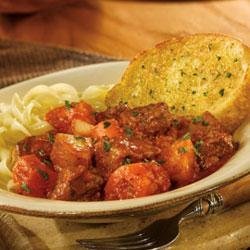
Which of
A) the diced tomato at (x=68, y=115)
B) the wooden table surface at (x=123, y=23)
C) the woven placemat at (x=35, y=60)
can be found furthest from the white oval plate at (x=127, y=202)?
the woven placemat at (x=35, y=60)

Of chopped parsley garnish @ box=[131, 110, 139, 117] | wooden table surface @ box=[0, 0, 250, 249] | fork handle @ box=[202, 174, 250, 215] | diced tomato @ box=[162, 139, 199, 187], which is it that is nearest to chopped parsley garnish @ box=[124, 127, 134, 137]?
chopped parsley garnish @ box=[131, 110, 139, 117]

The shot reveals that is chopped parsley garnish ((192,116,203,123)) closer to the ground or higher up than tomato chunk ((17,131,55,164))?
higher up

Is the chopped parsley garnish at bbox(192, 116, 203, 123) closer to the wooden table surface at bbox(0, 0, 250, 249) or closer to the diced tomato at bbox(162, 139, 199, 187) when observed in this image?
the diced tomato at bbox(162, 139, 199, 187)

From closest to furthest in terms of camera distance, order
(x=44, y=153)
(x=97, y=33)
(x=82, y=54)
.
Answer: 1. (x=44, y=153)
2. (x=82, y=54)
3. (x=97, y=33)

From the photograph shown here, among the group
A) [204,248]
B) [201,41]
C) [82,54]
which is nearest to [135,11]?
[82,54]

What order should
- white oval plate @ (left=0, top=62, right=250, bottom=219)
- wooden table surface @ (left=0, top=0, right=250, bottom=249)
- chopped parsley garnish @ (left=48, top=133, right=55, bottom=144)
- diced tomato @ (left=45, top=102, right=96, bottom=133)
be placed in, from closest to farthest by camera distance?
white oval plate @ (left=0, top=62, right=250, bottom=219), chopped parsley garnish @ (left=48, top=133, right=55, bottom=144), diced tomato @ (left=45, top=102, right=96, bottom=133), wooden table surface @ (left=0, top=0, right=250, bottom=249)

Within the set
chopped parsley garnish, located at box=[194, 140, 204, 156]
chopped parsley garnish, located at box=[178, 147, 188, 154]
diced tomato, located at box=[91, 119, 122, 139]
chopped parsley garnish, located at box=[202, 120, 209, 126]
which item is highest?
chopped parsley garnish, located at box=[202, 120, 209, 126]

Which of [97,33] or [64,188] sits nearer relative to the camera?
[64,188]

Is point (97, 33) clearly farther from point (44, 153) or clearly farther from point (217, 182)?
point (217, 182)
